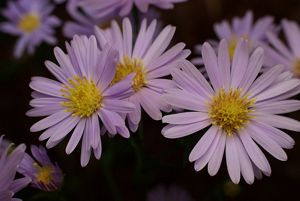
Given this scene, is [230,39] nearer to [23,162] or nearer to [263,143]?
[263,143]

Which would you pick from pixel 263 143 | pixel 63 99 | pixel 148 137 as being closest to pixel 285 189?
pixel 148 137

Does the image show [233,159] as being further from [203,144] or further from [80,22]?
[80,22]

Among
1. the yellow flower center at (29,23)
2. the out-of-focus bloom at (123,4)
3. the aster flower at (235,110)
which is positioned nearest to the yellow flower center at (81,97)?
the aster flower at (235,110)

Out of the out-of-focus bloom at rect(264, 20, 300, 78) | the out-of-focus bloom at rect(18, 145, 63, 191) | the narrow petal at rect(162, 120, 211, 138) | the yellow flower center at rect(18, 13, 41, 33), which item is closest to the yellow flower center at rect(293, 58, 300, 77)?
the out-of-focus bloom at rect(264, 20, 300, 78)

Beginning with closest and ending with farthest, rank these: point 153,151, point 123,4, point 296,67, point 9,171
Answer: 1. point 9,171
2. point 123,4
3. point 296,67
4. point 153,151

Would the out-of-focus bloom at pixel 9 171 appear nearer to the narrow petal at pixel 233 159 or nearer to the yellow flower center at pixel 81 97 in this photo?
the yellow flower center at pixel 81 97

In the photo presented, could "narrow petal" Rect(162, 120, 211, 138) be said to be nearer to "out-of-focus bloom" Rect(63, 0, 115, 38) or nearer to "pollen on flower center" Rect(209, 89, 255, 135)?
"pollen on flower center" Rect(209, 89, 255, 135)

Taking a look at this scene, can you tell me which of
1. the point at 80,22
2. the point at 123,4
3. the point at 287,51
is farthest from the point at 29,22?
the point at 287,51
